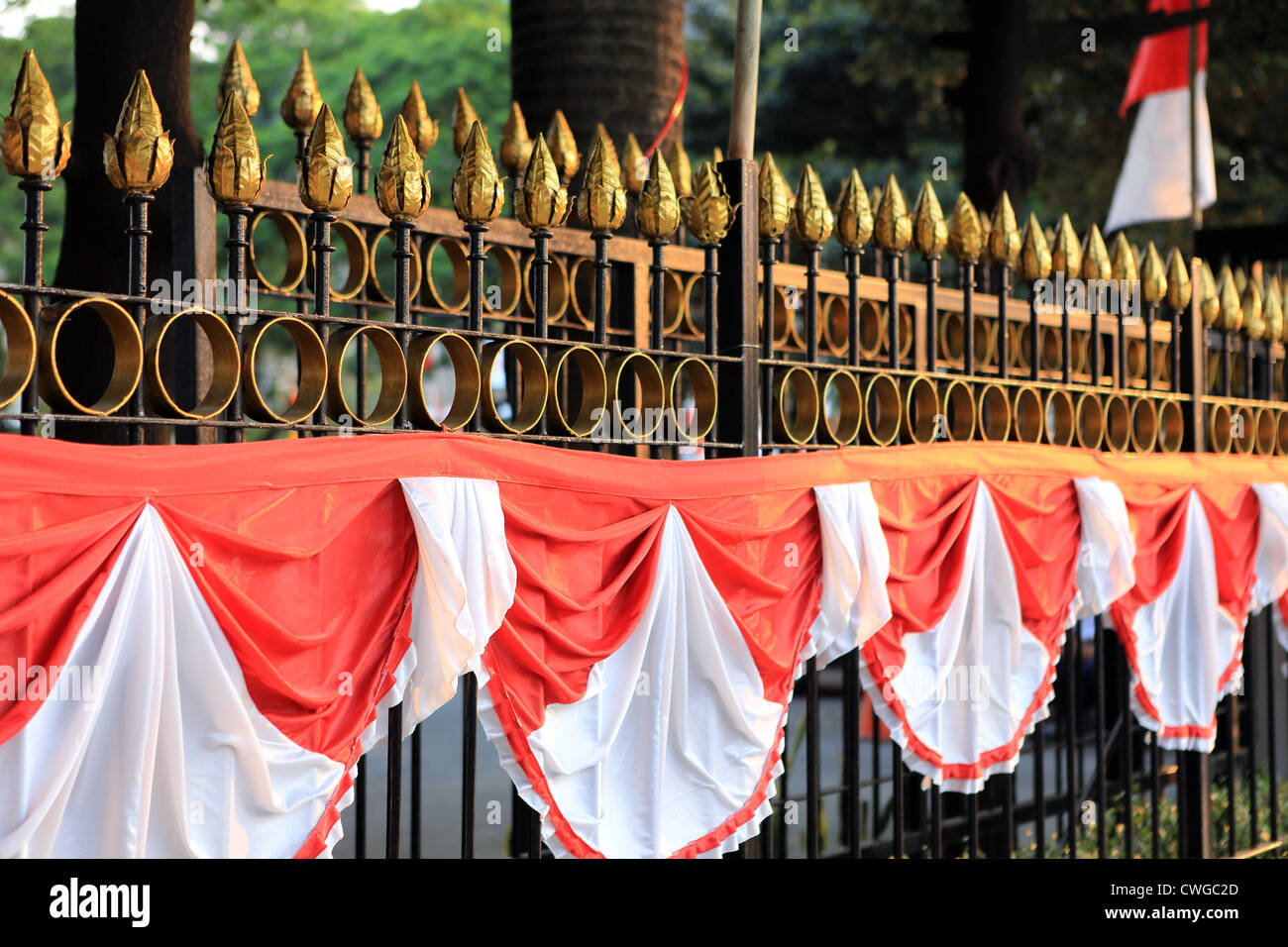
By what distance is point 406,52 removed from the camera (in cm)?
1809

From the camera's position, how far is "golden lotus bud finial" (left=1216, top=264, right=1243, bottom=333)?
536 centimetres

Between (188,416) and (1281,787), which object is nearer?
(188,416)

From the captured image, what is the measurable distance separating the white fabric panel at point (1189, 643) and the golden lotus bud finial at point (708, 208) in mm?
2273

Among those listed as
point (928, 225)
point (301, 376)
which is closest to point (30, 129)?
point (301, 376)

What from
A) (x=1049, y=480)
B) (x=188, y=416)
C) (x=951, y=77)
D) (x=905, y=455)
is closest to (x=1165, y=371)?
(x=1049, y=480)

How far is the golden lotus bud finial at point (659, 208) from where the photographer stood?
11.4 ft

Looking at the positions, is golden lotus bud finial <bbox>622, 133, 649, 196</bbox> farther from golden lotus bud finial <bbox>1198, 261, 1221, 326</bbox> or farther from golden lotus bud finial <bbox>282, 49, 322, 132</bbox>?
golden lotus bud finial <bbox>1198, 261, 1221, 326</bbox>

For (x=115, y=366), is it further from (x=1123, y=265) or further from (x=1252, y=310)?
(x=1252, y=310)

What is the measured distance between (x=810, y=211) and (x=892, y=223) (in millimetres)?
363

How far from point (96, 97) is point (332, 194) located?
2269 millimetres

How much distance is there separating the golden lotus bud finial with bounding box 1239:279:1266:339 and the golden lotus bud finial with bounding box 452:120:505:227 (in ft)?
11.9

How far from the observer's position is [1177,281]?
5062 mm

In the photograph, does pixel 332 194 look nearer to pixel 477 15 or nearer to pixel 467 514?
pixel 467 514

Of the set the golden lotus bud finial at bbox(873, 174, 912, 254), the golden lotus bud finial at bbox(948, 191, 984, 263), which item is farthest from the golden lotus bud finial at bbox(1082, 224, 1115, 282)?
the golden lotus bud finial at bbox(873, 174, 912, 254)
